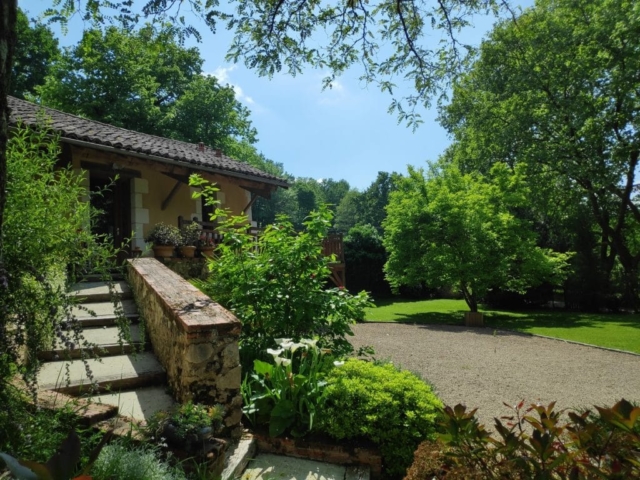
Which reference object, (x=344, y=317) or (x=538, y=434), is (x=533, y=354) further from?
(x=538, y=434)

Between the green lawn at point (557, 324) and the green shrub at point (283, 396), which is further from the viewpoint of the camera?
the green lawn at point (557, 324)

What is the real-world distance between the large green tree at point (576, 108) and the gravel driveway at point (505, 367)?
8.71 meters

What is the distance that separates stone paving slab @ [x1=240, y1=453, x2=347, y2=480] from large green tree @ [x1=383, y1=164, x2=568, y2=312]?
34.8 feet

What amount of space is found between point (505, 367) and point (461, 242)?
22.6 feet

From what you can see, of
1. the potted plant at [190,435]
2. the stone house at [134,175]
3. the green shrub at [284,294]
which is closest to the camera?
the potted plant at [190,435]

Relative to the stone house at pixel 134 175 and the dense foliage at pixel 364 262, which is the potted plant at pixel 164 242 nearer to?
the stone house at pixel 134 175

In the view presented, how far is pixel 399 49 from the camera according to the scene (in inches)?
180

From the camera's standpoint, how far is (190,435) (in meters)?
2.24

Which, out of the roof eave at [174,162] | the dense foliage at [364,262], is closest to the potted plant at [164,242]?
the roof eave at [174,162]

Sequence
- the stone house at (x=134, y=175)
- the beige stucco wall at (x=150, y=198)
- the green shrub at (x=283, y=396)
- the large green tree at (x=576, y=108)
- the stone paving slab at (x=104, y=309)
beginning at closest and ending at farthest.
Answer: the green shrub at (x=283, y=396), the stone paving slab at (x=104, y=309), the stone house at (x=134, y=175), the beige stucco wall at (x=150, y=198), the large green tree at (x=576, y=108)

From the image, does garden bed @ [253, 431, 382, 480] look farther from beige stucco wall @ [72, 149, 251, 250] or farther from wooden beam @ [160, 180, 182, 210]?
wooden beam @ [160, 180, 182, 210]

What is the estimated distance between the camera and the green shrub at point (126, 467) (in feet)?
5.82

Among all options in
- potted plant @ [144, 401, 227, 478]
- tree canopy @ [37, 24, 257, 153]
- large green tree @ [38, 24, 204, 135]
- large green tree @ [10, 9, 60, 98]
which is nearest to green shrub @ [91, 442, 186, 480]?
potted plant @ [144, 401, 227, 478]

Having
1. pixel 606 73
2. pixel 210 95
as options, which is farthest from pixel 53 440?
pixel 210 95
